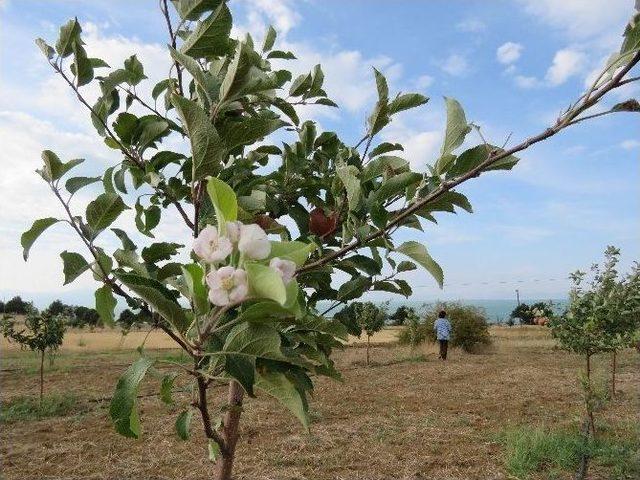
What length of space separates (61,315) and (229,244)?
11.4 meters

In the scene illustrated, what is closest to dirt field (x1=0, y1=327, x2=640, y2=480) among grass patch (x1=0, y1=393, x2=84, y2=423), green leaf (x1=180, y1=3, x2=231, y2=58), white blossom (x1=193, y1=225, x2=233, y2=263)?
grass patch (x1=0, y1=393, x2=84, y2=423)

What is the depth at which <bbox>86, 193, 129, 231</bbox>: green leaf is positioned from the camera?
46.4 inches

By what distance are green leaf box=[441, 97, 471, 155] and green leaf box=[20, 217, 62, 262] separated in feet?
2.88

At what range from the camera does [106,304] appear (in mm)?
1239

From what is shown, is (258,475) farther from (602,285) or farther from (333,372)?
(602,285)

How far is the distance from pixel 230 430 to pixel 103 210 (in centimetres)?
76

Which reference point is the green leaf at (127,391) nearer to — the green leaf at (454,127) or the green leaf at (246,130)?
the green leaf at (246,130)

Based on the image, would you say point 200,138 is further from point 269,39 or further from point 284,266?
point 269,39

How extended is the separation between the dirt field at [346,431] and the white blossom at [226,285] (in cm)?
480

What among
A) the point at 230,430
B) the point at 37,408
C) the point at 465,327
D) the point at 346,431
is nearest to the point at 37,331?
the point at 37,408

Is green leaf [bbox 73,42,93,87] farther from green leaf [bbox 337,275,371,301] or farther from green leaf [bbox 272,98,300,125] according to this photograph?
green leaf [bbox 337,275,371,301]

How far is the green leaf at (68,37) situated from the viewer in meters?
1.29

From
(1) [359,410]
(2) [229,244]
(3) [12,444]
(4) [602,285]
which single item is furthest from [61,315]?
(2) [229,244]

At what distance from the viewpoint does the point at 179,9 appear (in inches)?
51.1
